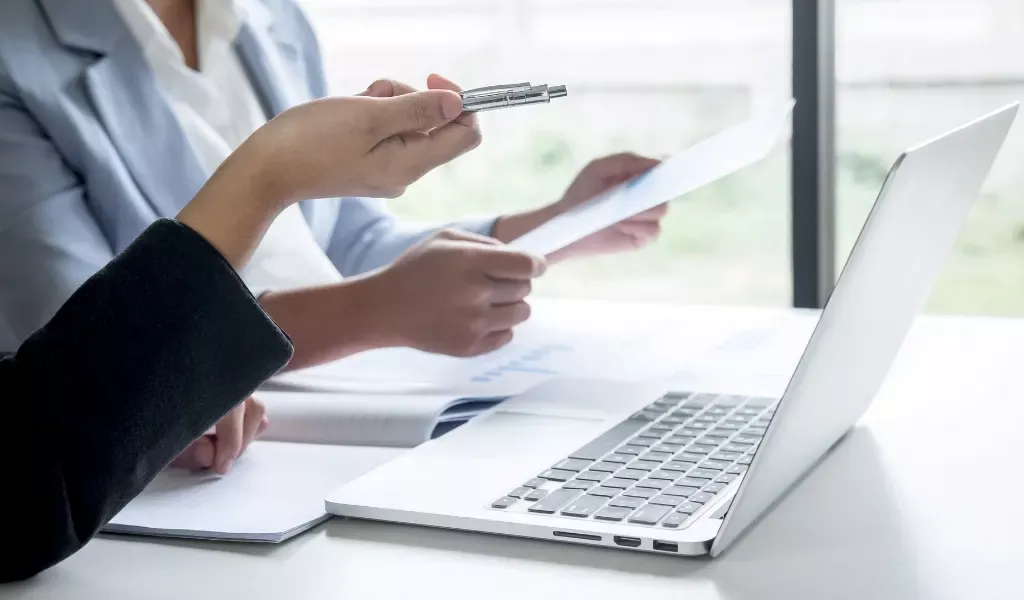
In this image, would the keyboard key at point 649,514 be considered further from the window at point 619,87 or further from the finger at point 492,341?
the window at point 619,87

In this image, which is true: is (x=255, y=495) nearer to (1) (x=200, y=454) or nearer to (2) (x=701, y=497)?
(1) (x=200, y=454)

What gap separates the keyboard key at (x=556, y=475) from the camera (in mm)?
721

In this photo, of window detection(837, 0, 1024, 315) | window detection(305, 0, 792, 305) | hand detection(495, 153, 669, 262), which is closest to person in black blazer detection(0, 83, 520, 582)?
hand detection(495, 153, 669, 262)

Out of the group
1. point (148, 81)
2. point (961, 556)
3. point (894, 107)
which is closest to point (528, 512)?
point (961, 556)

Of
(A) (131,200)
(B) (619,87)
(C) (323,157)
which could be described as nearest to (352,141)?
(C) (323,157)

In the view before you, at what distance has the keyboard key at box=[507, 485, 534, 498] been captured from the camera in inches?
27.4

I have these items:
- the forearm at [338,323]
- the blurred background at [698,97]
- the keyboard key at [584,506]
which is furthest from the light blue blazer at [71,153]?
the blurred background at [698,97]

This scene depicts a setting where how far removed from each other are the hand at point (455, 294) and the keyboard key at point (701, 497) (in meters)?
0.30

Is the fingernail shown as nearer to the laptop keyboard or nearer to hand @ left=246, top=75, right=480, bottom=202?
hand @ left=246, top=75, right=480, bottom=202

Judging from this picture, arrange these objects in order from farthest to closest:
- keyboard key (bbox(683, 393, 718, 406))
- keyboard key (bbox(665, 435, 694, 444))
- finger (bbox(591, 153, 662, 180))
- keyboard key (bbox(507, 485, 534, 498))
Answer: finger (bbox(591, 153, 662, 180)) → keyboard key (bbox(683, 393, 718, 406)) → keyboard key (bbox(665, 435, 694, 444)) → keyboard key (bbox(507, 485, 534, 498))

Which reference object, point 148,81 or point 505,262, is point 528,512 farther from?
point 148,81

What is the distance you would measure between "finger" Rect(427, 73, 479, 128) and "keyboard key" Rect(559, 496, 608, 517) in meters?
0.25

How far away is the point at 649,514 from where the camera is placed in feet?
2.13

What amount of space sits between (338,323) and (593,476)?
1.17 ft
